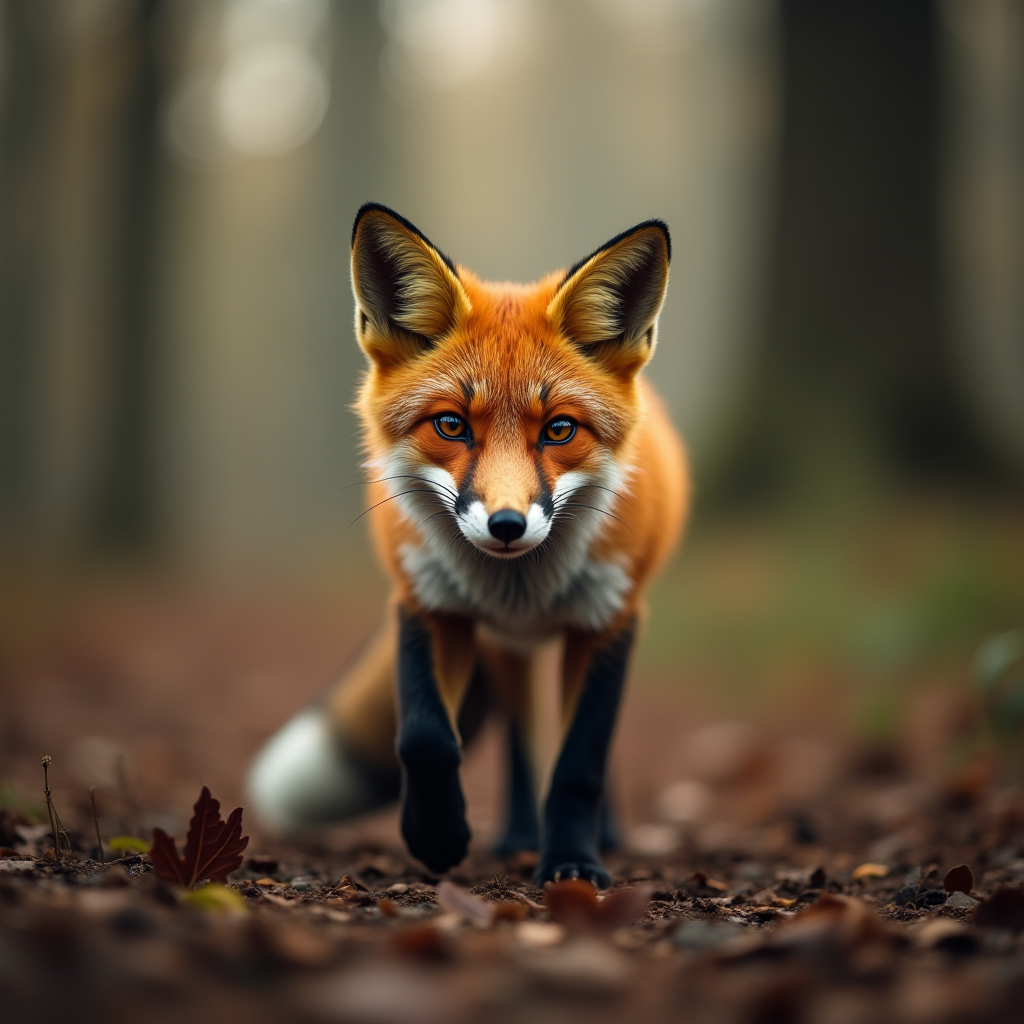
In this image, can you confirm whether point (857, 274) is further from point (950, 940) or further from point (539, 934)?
point (539, 934)

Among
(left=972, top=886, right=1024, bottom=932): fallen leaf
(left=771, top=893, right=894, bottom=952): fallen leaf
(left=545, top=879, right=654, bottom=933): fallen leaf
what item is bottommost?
(left=771, top=893, right=894, bottom=952): fallen leaf

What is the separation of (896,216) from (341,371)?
13564 millimetres

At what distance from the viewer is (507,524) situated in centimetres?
256

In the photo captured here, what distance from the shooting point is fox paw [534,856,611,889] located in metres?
2.88

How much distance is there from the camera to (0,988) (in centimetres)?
147

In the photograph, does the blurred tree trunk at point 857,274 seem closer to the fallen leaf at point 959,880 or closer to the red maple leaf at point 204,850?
the fallen leaf at point 959,880

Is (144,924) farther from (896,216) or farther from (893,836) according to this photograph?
(896,216)

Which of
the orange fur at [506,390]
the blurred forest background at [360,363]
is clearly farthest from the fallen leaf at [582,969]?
the blurred forest background at [360,363]

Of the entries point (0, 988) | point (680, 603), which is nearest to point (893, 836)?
point (0, 988)

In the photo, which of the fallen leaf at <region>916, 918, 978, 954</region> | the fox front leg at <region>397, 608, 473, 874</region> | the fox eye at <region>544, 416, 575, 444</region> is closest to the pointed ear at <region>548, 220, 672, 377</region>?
the fox eye at <region>544, 416, 575, 444</region>

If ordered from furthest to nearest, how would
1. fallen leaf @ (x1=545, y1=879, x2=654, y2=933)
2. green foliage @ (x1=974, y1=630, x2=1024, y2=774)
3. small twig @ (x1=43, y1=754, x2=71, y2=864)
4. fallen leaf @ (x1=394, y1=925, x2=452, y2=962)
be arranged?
green foliage @ (x1=974, y1=630, x2=1024, y2=774), small twig @ (x1=43, y1=754, x2=71, y2=864), fallen leaf @ (x1=545, y1=879, x2=654, y2=933), fallen leaf @ (x1=394, y1=925, x2=452, y2=962)

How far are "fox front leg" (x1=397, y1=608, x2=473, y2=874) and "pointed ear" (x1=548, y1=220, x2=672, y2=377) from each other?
1126 mm

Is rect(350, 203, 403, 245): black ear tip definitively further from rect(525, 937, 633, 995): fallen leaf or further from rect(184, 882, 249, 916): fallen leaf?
rect(525, 937, 633, 995): fallen leaf

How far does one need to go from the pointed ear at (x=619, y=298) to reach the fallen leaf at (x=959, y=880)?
1748mm
